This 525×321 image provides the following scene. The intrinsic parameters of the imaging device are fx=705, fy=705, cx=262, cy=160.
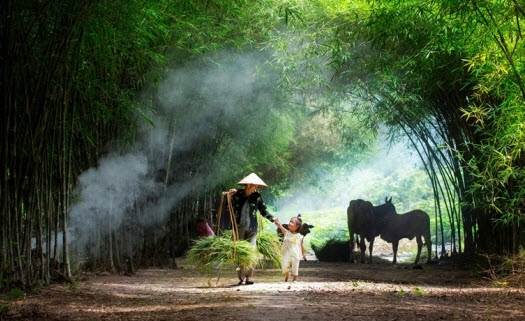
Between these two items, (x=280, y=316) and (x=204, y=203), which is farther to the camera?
(x=204, y=203)

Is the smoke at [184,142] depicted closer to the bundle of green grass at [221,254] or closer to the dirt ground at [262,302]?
the dirt ground at [262,302]

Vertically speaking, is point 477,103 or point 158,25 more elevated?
point 158,25

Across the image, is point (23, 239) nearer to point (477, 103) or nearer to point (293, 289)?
point (293, 289)

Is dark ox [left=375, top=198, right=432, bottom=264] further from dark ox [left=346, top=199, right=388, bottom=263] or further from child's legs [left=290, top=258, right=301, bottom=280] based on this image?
child's legs [left=290, top=258, right=301, bottom=280]

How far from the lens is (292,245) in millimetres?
7785

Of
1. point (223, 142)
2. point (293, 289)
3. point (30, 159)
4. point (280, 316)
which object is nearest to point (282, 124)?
point (223, 142)

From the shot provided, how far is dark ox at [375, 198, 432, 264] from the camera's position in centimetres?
1328

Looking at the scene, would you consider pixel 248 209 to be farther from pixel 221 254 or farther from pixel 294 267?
pixel 294 267

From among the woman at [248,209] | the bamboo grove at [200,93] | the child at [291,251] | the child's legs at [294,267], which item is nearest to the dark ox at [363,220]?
the bamboo grove at [200,93]

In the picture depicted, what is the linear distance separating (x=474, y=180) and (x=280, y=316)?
4.66 m

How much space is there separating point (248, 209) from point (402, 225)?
22.5 ft

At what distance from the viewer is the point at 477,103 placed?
795 centimetres

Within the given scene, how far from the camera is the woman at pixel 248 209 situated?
734 centimetres

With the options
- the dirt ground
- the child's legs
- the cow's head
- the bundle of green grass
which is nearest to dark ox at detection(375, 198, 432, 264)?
the cow's head
